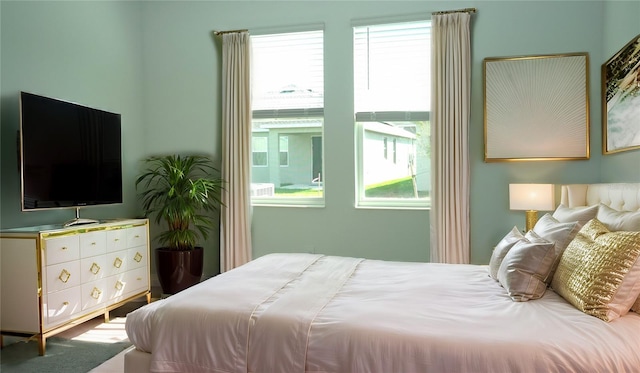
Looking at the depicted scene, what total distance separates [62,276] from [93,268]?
308 millimetres

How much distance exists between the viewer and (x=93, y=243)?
135 inches

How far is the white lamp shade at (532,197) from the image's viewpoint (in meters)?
3.54

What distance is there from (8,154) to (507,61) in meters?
4.14

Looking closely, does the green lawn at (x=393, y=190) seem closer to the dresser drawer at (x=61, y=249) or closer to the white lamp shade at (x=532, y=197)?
the white lamp shade at (x=532, y=197)

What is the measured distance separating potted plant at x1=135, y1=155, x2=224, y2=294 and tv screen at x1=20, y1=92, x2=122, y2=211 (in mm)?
471

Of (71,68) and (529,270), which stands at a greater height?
(71,68)

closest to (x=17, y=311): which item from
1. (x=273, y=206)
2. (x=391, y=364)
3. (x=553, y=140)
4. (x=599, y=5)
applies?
(x=273, y=206)

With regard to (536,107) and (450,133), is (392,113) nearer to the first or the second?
(450,133)

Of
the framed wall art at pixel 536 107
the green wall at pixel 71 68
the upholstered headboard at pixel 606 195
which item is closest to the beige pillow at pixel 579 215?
the upholstered headboard at pixel 606 195

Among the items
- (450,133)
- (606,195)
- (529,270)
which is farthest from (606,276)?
(450,133)

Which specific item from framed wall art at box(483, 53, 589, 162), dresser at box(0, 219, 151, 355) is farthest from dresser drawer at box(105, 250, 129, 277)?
framed wall art at box(483, 53, 589, 162)

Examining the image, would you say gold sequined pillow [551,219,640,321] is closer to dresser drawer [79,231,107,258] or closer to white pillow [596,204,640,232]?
white pillow [596,204,640,232]

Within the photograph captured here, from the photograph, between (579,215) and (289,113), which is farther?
(289,113)

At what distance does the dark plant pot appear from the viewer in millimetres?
4195
